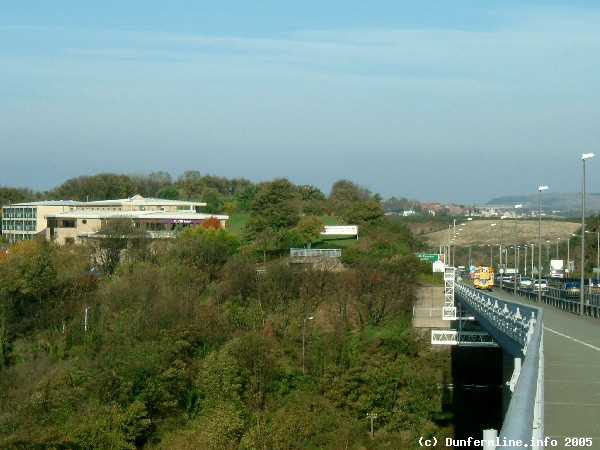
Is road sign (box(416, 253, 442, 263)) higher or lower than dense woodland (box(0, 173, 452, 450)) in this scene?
higher

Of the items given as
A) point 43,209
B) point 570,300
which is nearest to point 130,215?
point 43,209

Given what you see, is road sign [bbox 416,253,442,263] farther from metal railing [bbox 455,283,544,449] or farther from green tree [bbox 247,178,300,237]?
metal railing [bbox 455,283,544,449]

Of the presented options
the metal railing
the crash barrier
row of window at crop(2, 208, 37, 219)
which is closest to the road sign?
the crash barrier

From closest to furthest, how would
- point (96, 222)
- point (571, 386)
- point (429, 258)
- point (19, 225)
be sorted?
point (571, 386), point (429, 258), point (96, 222), point (19, 225)

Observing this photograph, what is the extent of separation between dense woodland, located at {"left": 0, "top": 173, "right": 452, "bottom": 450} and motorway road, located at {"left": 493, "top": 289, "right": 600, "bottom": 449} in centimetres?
1853

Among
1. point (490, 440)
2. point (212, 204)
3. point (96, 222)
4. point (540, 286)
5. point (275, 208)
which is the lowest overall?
point (540, 286)

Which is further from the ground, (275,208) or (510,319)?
(275,208)

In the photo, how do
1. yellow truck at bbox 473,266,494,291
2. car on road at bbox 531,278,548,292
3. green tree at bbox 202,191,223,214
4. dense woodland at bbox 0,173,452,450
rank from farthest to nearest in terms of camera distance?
green tree at bbox 202,191,223,214, yellow truck at bbox 473,266,494,291, car on road at bbox 531,278,548,292, dense woodland at bbox 0,173,452,450

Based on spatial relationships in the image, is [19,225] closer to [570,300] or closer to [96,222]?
[96,222]

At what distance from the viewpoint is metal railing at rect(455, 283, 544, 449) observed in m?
5.31

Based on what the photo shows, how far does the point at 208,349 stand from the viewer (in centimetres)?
5491

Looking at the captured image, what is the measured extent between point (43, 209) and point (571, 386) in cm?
9035

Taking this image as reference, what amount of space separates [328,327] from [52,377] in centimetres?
1792

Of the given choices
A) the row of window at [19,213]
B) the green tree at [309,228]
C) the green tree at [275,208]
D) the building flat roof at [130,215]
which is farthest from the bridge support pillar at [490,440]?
the row of window at [19,213]
